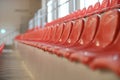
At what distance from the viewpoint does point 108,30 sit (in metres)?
1.40

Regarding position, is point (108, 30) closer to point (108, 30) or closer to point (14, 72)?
point (108, 30)

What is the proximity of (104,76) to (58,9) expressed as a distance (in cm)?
981

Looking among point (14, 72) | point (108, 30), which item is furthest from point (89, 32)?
point (14, 72)

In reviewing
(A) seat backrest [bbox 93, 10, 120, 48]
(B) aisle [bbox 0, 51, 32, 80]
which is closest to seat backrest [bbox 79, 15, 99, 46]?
(A) seat backrest [bbox 93, 10, 120, 48]

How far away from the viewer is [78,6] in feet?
26.3

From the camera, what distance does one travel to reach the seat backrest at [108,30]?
4.30 feet

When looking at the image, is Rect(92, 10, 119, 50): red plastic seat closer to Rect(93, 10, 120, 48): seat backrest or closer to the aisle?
Rect(93, 10, 120, 48): seat backrest

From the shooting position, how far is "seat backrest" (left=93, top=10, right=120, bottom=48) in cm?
131

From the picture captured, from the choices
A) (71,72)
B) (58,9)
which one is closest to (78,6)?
(58,9)

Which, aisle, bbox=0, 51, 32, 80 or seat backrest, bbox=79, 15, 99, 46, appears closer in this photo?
seat backrest, bbox=79, 15, 99, 46

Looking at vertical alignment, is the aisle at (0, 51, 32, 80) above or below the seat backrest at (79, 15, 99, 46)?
below

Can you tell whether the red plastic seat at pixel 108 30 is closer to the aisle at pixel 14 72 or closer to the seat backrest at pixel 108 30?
the seat backrest at pixel 108 30

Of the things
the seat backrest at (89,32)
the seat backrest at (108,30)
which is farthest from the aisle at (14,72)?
the seat backrest at (108,30)

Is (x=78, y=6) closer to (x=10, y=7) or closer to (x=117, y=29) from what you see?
(x=117, y=29)
